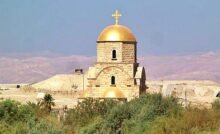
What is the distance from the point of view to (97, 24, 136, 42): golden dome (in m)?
50.5

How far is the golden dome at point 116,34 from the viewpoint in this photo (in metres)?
50.5

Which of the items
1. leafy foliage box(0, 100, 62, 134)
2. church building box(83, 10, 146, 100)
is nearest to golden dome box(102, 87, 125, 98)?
church building box(83, 10, 146, 100)

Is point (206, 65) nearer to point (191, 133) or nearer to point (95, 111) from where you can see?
point (95, 111)

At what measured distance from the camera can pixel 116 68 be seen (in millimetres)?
51375

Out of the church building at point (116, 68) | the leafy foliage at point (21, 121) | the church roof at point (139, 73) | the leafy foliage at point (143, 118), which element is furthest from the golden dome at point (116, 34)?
the leafy foliage at point (21, 121)

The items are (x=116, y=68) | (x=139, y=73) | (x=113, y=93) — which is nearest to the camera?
(x=113, y=93)

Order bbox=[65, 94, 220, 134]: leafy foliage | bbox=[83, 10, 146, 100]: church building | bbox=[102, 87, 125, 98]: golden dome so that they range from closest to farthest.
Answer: bbox=[65, 94, 220, 134]: leafy foliage < bbox=[102, 87, 125, 98]: golden dome < bbox=[83, 10, 146, 100]: church building

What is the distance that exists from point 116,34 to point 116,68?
207 cm

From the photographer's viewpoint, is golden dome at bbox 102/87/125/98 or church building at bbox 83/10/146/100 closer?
golden dome at bbox 102/87/125/98

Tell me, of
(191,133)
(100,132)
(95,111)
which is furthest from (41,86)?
(191,133)

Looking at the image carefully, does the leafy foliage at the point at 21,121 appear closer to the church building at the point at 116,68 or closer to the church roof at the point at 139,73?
the church building at the point at 116,68

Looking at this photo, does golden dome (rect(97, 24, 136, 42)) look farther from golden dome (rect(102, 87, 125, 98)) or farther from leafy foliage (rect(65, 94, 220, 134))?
leafy foliage (rect(65, 94, 220, 134))

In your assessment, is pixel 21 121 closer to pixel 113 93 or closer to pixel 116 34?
pixel 113 93

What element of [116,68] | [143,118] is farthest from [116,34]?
[143,118]
